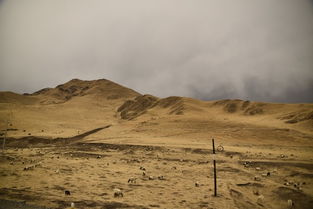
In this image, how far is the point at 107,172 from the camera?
15.0 m

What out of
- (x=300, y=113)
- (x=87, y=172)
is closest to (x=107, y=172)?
(x=87, y=172)

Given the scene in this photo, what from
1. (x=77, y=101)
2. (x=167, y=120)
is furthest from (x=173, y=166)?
(x=77, y=101)

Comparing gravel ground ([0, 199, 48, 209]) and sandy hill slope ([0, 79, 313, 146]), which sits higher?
sandy hill slope ([0, 79, 313, 146])

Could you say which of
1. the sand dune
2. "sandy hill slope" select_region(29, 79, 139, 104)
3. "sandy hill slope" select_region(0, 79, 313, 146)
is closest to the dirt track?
the sand dune

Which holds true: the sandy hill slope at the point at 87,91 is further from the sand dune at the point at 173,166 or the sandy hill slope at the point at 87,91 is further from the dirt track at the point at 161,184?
the dirt track at the point at 161,184

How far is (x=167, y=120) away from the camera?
157ft

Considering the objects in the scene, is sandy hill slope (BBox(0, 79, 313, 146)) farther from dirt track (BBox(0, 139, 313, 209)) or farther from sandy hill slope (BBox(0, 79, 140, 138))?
dirt track (BBox(0, 139, 313, 209))

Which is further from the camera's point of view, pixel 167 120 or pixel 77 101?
pixel 77 101

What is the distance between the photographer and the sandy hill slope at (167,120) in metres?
35.6

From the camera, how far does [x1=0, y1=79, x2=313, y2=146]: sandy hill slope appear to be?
3559cm

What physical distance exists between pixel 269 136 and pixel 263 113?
2591 centimetres

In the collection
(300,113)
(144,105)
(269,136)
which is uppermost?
(144,105)

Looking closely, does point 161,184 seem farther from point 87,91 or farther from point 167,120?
point 87,91

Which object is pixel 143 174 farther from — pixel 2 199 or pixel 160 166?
pixel 2 199
